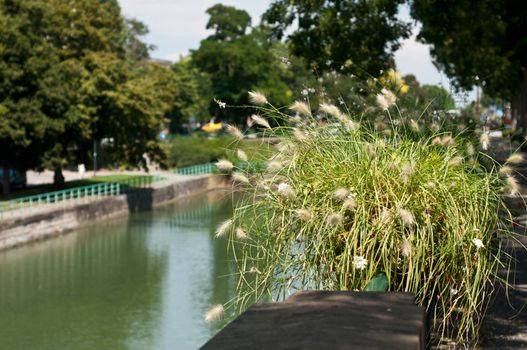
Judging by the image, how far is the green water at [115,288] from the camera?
61.0 ft

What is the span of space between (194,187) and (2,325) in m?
30.9

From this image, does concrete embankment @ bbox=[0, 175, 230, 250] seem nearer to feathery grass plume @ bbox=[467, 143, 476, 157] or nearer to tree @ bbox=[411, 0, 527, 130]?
tree @ bbox=[411, 0, 527, 130]

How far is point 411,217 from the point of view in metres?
5.57

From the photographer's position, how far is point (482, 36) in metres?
24.4

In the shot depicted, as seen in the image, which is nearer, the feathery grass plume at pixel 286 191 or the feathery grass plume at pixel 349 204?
the feathery grass plume at pixel 349 204

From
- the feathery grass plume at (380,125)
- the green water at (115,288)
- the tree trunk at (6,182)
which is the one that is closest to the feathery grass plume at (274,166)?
the feathery grass plume at (380,125)

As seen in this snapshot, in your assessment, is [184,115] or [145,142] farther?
[184,115]

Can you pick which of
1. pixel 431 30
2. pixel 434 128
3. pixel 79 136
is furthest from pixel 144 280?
pixel 434 128

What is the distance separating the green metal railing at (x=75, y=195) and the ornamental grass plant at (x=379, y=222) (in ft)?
80.6

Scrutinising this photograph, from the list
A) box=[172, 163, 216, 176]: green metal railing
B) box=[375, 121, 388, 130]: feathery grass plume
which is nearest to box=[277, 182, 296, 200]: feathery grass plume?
box=[375, 121, 388, 130]: feathery grass plume

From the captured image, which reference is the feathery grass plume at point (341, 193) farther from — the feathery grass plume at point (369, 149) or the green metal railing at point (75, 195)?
the green metal railing at point (75, 195)

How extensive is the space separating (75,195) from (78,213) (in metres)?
4.16

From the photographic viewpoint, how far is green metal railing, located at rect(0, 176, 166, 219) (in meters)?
31.7

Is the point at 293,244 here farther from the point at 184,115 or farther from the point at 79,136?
the point at 184,115
